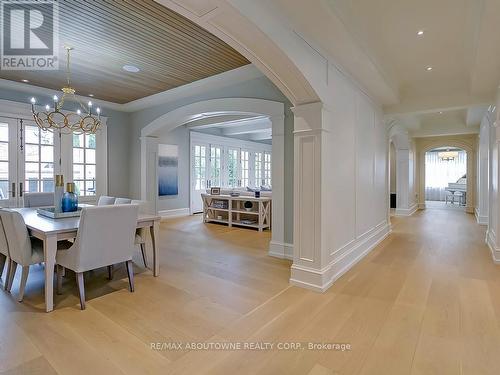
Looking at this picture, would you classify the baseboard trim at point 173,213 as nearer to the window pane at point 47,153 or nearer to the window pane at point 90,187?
the window pane at point 90,187

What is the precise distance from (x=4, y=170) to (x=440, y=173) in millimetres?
16447

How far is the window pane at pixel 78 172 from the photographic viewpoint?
584 cm

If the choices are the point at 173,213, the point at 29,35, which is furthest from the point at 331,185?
the point at 173,213

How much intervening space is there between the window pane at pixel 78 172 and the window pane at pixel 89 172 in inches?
3.6

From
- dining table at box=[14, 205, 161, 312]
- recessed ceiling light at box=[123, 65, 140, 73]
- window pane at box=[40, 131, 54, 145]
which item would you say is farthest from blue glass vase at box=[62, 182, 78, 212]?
window pane at box=[40, 131, 54, 145]

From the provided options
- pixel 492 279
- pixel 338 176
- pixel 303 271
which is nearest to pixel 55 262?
pixel 303 271

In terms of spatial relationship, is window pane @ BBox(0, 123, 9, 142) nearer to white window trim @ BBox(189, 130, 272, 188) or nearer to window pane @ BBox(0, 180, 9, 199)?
window pane @ BBox(0, 180, 9, 199)

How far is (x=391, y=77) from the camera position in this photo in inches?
166

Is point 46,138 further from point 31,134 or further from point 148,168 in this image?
point 148,168

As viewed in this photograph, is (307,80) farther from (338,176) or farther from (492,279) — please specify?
(492,279)

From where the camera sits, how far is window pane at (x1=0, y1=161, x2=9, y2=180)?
488cm

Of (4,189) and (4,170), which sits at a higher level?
(4,170)

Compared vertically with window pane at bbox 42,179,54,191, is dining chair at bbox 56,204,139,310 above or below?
below

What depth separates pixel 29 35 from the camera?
3.19m
